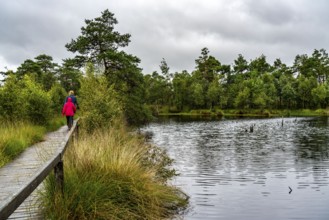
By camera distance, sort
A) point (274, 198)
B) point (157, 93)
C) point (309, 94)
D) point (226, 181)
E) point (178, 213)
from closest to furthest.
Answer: point (178, 213) → point (274, 198) → point (226, 181) → point (309, 94) → point (157, 93)

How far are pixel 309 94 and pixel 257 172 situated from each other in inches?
3477

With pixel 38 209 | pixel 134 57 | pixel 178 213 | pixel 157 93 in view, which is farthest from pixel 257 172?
pixel 157 93

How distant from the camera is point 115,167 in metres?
8.46

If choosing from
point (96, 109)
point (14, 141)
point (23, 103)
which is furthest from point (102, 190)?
point (23, 103)

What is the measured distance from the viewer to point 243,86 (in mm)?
107938

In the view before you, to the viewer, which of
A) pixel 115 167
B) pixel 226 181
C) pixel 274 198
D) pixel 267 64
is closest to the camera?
pixel 115 167

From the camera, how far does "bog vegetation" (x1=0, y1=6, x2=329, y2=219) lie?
7988mm

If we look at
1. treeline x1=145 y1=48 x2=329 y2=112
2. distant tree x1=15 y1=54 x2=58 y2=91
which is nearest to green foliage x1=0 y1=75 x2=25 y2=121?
distant tree x1=15 y1=54 x2=58 y2=91

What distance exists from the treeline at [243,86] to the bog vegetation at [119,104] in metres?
0.31

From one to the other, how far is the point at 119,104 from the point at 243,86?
3303 inches

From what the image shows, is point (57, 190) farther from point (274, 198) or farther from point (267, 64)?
point (267, 64)

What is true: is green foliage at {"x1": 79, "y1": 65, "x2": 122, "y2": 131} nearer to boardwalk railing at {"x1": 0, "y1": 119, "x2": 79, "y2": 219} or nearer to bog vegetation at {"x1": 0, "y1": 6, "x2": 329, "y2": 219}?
bog vegetation at {"x1": 0, "y1": 6, "x2": 329, "y2": 219}

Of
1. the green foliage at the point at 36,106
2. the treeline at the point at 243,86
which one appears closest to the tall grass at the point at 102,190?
the green foliage at the point at 36,106

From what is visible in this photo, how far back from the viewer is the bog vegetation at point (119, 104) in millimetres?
7988
